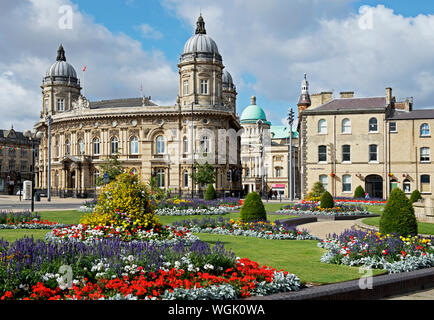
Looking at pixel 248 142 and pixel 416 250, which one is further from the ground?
pixel 248 142

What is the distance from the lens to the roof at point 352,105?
54531 millimetres

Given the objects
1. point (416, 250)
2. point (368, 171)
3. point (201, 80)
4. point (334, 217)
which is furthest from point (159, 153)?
point (416, 250)

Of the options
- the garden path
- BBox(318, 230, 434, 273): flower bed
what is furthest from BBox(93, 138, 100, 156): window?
BBox(318, 230, 434, 273): flower bed

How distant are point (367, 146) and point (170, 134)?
28.1m

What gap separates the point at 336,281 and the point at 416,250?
11.6 feet

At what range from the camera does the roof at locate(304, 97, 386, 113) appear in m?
54.5

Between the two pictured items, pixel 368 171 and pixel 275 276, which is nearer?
pixel 275 276

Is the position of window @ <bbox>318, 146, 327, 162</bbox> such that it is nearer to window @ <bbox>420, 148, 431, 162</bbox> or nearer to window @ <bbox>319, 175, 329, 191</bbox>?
window @ <bbox>319, 175, 329, 191</bbox>

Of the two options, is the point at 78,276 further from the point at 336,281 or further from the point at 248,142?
the point at 248,142

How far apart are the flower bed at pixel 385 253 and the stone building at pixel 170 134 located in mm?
53154

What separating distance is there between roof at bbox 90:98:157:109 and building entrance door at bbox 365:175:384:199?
118ft

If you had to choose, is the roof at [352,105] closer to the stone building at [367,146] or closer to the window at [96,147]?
the stone building at [367,146]

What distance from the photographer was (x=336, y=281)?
10.1 metres

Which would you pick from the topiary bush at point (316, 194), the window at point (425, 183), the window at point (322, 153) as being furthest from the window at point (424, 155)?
the topiary bush at point (316, 194)
